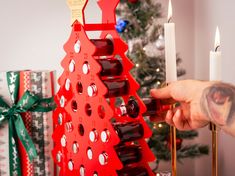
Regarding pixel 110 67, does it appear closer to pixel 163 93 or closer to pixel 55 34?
pixel 163 93

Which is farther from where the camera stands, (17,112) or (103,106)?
(17,112)

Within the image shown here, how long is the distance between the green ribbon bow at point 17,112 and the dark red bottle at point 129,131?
0.29 metres

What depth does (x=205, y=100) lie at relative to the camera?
660 mm

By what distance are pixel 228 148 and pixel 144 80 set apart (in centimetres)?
61

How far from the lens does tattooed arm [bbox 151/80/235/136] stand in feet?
2.12

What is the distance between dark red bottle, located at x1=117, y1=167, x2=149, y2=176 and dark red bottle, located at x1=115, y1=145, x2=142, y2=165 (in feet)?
0.06

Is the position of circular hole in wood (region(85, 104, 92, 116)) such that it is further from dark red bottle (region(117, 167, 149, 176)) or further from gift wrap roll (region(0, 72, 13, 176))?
gift wrap roll (region(0, 72, 13, 176))

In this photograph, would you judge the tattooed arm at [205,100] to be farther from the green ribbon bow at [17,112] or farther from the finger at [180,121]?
the green ribbon bow at [17,112]

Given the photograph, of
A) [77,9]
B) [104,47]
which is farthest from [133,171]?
[77,9]

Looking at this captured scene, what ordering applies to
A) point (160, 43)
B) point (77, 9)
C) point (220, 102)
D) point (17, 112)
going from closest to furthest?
point (220, 102) → point (77, 9) → point (17, 112) → point (160, 43)

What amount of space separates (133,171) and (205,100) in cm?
22

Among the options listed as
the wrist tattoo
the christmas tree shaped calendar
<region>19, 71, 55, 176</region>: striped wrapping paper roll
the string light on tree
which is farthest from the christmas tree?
the wrist tattoo

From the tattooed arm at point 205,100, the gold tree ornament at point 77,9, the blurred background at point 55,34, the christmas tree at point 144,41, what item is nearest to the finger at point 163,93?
the tattooed arm at point 205,100

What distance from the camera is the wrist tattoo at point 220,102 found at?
643 millimetres
